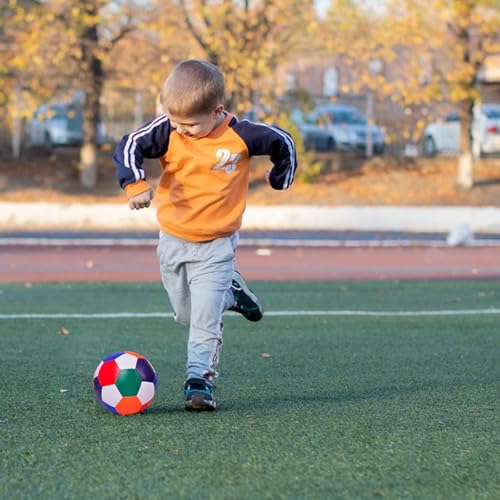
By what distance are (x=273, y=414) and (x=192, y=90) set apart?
1.53 m

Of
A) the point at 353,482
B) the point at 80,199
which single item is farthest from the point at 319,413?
the point at 80,199

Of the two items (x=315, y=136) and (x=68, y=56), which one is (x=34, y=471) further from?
(x=315, y=136)

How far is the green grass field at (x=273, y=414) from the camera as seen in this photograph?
376cm

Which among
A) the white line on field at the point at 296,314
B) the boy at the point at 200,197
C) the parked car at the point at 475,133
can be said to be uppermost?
the boy at the point at 200,197

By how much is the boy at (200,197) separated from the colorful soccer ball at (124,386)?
0.66ft

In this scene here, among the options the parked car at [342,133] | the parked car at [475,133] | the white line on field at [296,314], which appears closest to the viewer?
the white line on field at [296,314]

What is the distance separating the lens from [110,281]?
1322cm

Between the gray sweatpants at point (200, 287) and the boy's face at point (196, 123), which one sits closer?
the boy's face at point (196, 123)

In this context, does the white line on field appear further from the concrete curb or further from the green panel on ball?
the concrete curb

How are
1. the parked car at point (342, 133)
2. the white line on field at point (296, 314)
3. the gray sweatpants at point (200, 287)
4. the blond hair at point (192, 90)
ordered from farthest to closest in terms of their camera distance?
the parked car at point (342, 133)
the white line on field at point (296, 314)
the gray sweatpants at point (200, 287)
the blond hair at point (192, 90)

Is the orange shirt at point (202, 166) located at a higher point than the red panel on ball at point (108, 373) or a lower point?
higher

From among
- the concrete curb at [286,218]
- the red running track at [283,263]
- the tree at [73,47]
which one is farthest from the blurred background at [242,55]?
the red running track at [283,263]

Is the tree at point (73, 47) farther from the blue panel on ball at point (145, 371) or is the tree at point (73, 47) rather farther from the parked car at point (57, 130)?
the blue panel on ball at point (145, 371)

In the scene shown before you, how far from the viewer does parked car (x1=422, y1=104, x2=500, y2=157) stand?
3116 centimetres
